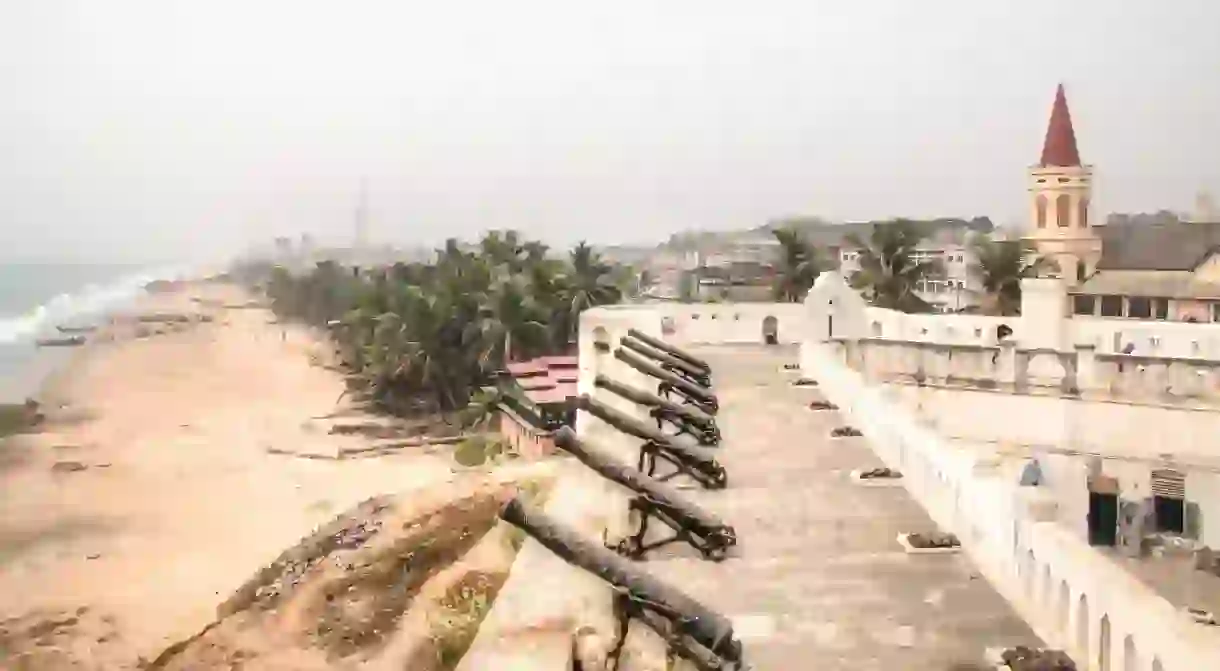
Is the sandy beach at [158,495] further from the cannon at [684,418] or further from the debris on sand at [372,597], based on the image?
the cannon at [684,418]

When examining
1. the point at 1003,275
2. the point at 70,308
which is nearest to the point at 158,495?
the point at 1003,275

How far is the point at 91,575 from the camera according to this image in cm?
2089

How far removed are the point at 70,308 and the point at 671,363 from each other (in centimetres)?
8312

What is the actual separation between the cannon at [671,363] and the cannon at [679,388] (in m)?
0.59

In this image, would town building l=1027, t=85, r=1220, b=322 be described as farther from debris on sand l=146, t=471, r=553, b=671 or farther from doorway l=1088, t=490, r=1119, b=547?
debris on sand l=146, t=471, r=553, b=671

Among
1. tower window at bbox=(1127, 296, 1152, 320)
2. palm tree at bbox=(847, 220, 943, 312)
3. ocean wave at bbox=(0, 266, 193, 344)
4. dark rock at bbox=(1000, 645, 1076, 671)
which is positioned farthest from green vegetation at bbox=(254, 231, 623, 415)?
ocean wave at bbox=(0, 266, 193, 344)

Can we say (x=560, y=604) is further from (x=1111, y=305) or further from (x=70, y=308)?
(x=70, y=308)

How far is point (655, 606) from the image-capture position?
20.6 ft

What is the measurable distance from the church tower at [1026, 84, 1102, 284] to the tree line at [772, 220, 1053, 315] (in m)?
0.81

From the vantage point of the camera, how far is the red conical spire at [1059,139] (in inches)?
1005

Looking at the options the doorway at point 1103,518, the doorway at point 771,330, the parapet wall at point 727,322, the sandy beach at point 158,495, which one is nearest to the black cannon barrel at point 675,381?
the doorway at point 1103,518

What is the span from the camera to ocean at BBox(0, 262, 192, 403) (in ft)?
176

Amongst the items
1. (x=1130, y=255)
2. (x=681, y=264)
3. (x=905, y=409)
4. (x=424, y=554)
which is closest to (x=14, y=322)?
(x=681, y=264)

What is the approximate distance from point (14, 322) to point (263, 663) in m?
68.2
